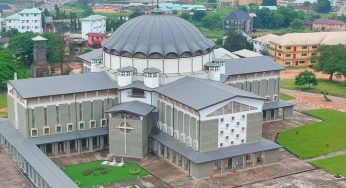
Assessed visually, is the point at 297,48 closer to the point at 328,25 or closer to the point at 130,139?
the point at 328,25

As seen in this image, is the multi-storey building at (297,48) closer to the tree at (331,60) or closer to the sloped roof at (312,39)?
the sloped roof at (312,39)

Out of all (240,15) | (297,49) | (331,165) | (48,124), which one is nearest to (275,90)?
(331,165)

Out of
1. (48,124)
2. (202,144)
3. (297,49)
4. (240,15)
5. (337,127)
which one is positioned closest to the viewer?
(202,144)

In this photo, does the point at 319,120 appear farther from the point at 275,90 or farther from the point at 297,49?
the point at 297,49

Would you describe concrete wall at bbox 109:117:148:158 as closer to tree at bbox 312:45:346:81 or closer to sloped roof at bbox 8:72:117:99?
sloped roof at bbox 8:72:117:99

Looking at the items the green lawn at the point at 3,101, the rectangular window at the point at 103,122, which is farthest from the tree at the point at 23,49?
the rectangular window at the point at 103,122

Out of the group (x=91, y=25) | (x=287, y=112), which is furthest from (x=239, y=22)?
(x=287, y=112)

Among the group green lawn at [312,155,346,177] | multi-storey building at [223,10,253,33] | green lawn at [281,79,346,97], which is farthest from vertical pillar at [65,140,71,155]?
multi-storey building at [223,10,253,33]
